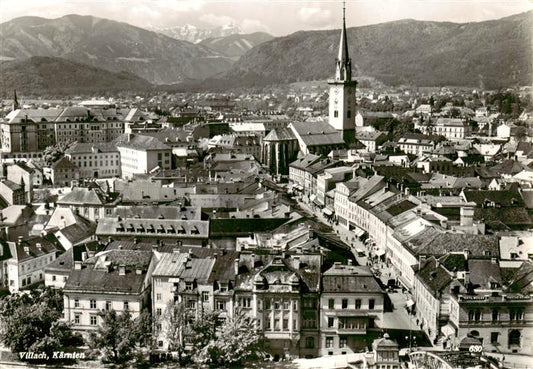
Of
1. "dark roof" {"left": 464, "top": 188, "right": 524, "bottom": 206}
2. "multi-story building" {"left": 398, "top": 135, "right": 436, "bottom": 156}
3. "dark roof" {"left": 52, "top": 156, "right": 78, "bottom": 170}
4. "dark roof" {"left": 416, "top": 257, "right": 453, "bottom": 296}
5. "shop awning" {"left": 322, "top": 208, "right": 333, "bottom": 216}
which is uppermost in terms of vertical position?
"multi-story building" {"left": 398, "top": 135, "right": 436, "bottom": 156}

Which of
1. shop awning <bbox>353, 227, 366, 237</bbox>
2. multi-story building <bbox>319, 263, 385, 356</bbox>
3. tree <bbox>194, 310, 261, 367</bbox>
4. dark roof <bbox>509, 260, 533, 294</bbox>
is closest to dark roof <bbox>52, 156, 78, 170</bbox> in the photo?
shop awning <bbox>353, 227, 366, 237</bbox>

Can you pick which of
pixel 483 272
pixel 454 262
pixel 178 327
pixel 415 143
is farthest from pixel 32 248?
pixel 415 143

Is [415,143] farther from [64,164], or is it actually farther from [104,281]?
[104,281]

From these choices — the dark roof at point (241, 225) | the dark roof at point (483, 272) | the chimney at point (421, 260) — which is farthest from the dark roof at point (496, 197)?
the dark roof at point (483, 272)

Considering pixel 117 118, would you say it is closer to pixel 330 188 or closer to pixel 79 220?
pixel 330 188

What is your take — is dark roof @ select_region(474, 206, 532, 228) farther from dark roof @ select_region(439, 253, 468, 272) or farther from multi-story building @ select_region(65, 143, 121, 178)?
multi-story building @ select_region(65, 143, 121, 178)
